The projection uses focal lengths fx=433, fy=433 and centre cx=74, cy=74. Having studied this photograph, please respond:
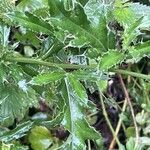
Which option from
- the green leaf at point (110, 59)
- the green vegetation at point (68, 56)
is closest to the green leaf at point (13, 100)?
the green vegetation at point (68, 56)

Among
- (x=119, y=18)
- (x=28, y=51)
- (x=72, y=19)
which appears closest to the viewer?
(x=72, y=19)

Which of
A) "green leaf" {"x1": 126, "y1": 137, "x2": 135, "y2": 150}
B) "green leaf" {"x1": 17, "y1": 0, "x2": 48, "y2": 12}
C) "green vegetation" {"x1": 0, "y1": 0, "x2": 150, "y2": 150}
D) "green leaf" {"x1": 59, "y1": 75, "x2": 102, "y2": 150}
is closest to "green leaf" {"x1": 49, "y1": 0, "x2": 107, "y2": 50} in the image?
"green vegetation" {"x1": 0, "y1": 0, "x2": 150, "y2": 150}

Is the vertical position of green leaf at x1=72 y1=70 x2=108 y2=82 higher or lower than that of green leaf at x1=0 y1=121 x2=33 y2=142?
higher

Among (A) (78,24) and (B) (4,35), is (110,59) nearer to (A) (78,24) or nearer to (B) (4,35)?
(A) (78,24)

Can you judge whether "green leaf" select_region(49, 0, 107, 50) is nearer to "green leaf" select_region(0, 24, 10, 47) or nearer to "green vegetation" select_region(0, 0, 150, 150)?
"green vegetation" select_region(0, 0, 150, 150)

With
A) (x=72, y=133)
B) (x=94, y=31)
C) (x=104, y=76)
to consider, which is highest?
(x=94, y=31)

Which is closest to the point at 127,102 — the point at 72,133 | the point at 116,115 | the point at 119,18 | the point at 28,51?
the point at 116,115

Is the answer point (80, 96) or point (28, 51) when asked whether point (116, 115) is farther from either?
point (80, 96)
